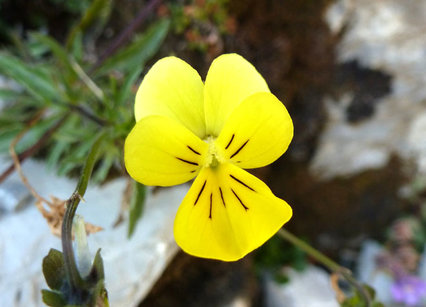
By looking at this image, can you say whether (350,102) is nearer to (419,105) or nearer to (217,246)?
(419,105)

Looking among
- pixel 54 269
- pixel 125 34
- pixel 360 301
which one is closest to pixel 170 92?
pixel 54 269

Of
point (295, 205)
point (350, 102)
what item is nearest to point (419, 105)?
point (350, 102)

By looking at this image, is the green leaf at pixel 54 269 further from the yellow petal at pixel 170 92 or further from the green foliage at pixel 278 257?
the green foliage at pixel 278 257

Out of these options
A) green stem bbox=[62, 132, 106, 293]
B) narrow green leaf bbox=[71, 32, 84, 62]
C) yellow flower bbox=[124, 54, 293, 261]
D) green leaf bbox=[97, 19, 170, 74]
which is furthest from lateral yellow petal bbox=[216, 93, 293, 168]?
narrow green leaf bbox=[71, 32, 84, 62]

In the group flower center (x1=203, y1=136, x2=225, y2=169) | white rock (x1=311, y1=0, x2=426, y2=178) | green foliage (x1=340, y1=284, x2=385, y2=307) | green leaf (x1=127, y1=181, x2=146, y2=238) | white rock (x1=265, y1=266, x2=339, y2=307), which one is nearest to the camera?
flower center (x1=203, y1=136, x2=225, y2=169)

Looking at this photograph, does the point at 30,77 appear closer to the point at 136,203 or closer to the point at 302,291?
the point at 136,203

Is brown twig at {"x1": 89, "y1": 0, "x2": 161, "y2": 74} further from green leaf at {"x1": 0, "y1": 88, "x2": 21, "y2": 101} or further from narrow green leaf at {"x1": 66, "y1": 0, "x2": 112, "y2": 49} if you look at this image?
green leaf at {"x1": 0, "y1": 88, "x2": 21, "y2": 101}

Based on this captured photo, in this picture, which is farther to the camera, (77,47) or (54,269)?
(77,47)
